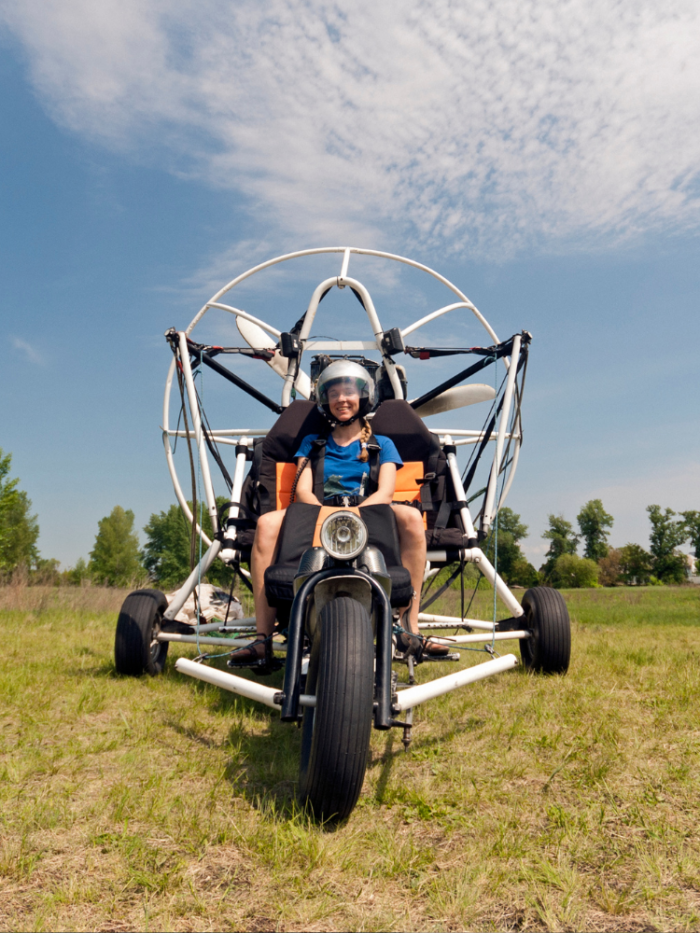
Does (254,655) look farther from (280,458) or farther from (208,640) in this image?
(280,458)

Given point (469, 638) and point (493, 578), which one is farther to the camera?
point (469, 638)

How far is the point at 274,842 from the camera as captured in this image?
6.56ft

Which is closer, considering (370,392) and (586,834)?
(586,834)

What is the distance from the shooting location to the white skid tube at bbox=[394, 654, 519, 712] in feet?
7.84

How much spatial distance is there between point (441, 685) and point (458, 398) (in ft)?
11.5

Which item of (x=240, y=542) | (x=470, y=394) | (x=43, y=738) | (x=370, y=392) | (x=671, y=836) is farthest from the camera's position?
(x=470, y=394)

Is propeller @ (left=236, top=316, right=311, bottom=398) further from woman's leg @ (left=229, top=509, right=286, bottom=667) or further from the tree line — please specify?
the tree line

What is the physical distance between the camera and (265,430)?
5.53 meters

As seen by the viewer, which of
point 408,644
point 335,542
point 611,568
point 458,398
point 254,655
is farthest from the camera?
point 611,568

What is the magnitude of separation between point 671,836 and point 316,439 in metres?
2.72

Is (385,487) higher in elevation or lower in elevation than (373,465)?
lower

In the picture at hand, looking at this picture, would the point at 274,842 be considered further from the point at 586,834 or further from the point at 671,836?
the point at 671,836

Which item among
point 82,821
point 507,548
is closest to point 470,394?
point 82,821

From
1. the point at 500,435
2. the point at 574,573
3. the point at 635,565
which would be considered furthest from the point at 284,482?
the point at 635,565
